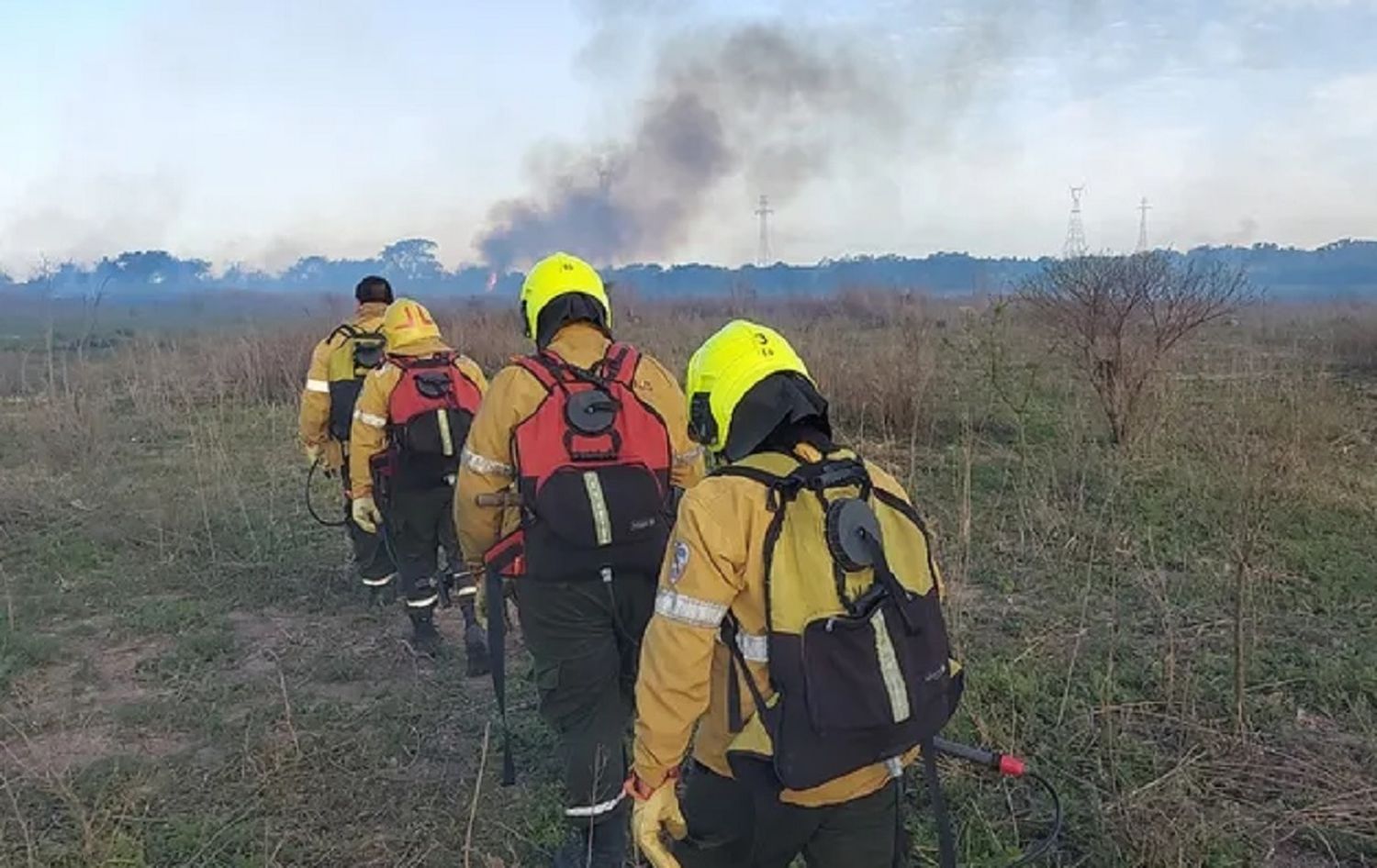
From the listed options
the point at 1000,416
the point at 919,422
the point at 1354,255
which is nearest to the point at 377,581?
the point at 919,422

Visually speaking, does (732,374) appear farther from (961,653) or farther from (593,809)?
(961,653)

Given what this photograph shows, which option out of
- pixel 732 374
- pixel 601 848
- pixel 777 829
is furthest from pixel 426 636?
pixel 732 374

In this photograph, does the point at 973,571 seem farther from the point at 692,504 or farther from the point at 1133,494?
the point at 692,504

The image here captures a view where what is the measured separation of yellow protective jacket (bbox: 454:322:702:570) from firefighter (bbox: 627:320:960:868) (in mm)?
1028

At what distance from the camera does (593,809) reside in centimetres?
340

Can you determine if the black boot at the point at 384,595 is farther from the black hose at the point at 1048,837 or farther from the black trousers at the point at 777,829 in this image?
the black trousers at the point at 777,829

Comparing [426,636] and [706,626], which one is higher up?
[706,626]

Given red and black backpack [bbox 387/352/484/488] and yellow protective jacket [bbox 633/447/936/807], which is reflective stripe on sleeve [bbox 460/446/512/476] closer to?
yellow protective jacket [bbox 633/447/936/807]

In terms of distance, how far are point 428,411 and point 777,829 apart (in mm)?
3413

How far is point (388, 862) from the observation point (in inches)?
146

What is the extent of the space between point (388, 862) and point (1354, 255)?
141 meters

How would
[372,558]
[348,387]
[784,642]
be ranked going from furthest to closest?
[372,558] → [348,387] → [784,642]

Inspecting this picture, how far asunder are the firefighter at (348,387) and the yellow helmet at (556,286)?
2812 millimetres

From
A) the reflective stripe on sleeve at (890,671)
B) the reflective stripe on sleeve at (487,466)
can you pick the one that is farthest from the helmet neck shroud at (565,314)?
the reflective stripe on sleeve at (890,671)
